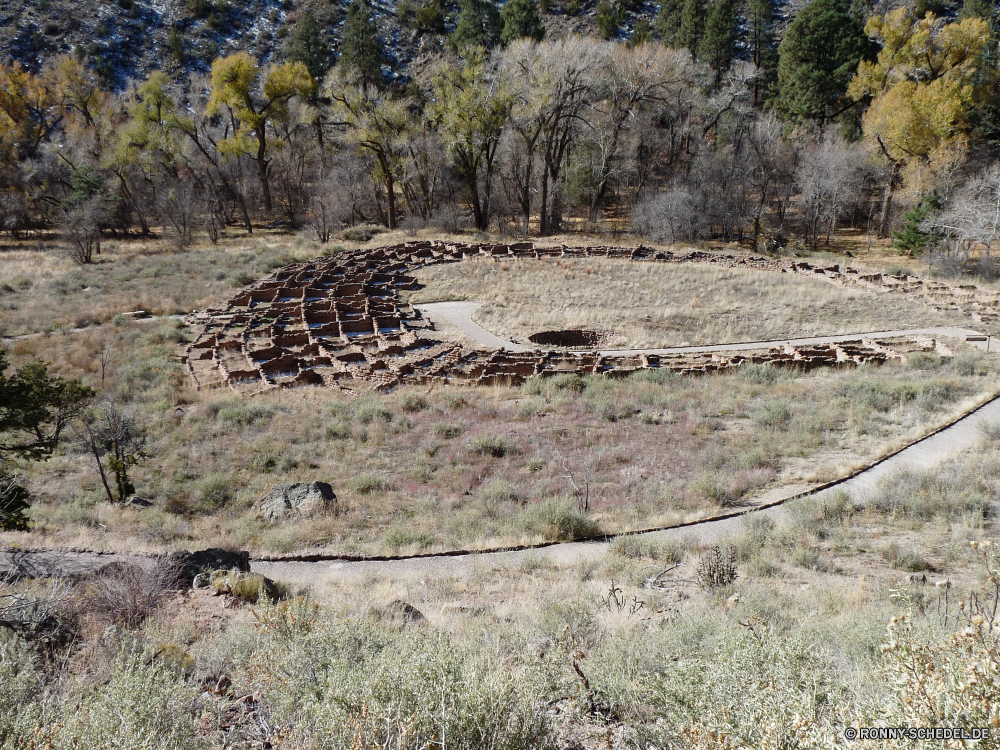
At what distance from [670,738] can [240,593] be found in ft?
16.7

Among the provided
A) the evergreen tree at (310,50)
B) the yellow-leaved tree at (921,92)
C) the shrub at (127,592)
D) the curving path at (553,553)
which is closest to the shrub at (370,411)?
the curving path at (553,553)

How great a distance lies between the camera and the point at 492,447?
12.6 m

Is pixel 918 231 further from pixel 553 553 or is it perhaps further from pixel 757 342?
pixel 553 553

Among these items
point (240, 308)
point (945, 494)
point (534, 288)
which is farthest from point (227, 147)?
point (945, 494)

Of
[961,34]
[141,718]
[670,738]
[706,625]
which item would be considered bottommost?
[706,625]

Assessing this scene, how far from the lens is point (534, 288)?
93.4 feet

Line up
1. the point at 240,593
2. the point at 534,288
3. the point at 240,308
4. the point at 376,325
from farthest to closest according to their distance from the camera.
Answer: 1. the point at 534,288
2. the point at 240,308
3. the point at 376,325
4. the point at 240,593

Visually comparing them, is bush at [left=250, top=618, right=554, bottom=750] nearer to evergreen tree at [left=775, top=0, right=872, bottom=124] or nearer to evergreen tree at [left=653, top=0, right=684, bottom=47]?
evergreen tree at [left=775, top=0, right=872, bottom=124]

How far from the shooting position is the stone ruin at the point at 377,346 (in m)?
18.0

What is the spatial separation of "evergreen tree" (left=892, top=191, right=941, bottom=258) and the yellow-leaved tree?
1.55 m

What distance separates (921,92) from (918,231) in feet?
28.4

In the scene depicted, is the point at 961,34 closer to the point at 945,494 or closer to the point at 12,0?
the point at 945,494

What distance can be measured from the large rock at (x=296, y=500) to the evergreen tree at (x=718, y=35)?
5153 cm

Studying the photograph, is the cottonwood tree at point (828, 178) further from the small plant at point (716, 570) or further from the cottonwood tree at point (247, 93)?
the cottonwood tree at point (247, 93)
